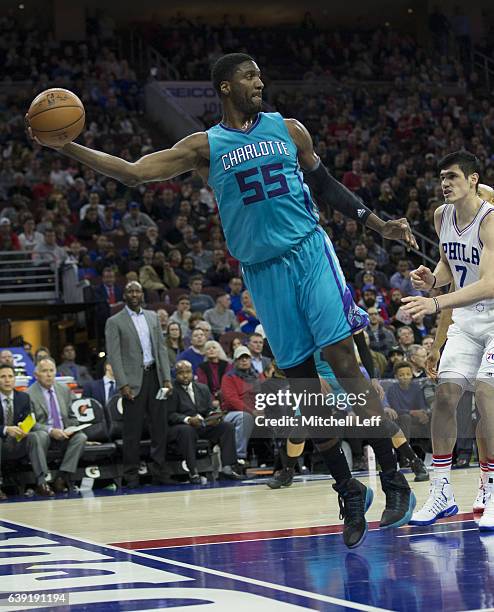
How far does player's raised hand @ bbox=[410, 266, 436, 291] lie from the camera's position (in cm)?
552

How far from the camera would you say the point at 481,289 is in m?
5.61

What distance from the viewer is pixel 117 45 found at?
24250 mm

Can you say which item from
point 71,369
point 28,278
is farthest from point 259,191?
point 28,278

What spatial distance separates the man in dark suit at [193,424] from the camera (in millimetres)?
10602

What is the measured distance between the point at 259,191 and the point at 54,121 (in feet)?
3.23

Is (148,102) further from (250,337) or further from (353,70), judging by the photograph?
(250,337)

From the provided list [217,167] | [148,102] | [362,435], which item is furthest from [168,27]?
[217,167]

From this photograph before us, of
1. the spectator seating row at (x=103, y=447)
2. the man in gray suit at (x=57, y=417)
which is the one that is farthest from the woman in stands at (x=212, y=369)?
the man in gray suit at (x=57, y=417)

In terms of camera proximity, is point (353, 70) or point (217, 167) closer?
point (217, 167)

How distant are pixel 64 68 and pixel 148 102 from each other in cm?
196

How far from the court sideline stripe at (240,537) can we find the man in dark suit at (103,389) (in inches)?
200

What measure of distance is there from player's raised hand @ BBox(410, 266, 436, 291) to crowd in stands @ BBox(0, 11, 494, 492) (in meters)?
5.25

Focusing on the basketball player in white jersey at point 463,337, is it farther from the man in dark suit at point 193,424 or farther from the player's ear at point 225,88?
the man in dark suit at point 193,424

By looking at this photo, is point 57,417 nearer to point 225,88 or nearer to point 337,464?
point 337,464
